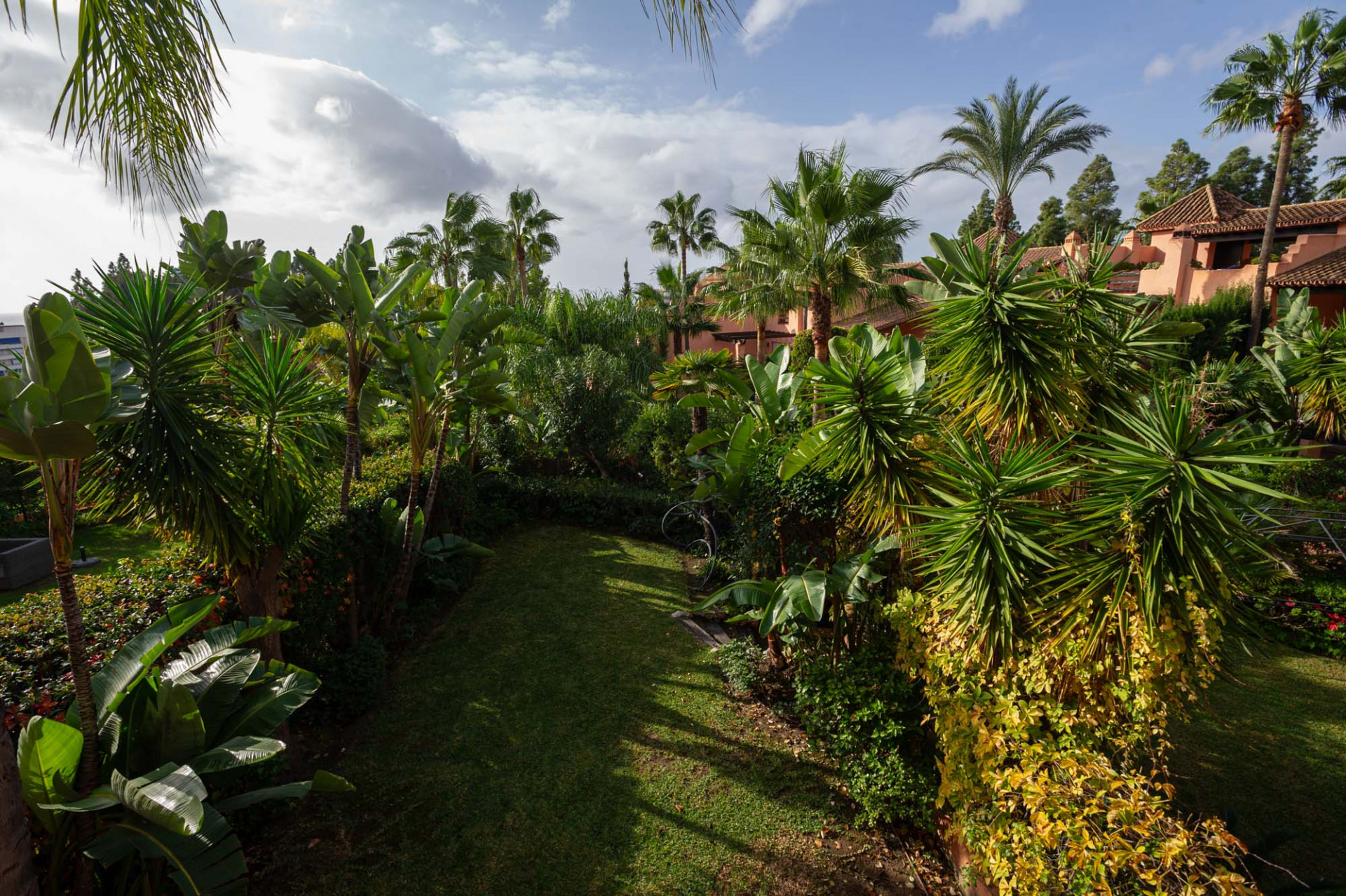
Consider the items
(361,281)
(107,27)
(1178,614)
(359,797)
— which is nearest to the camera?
(107,27)

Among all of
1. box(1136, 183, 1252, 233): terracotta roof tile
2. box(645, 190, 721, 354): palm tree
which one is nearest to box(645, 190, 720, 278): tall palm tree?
box(645, 190, 721, 354): palm tree

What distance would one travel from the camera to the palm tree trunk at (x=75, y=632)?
126 inches

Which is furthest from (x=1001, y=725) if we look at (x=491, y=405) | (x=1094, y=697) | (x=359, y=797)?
(x=491, y=405)

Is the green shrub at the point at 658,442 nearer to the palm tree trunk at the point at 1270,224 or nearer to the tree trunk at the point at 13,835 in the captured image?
the tree trunk at the point at 13,835

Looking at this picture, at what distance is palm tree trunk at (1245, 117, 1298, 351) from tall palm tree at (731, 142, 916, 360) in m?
14.6

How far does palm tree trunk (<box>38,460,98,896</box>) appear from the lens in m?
3.19

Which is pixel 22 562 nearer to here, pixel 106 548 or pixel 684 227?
pixel 106 548

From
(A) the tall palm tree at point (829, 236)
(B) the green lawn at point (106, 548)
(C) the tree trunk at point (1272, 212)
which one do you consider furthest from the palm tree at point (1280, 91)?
(B) the green lawn at point (106, 548)

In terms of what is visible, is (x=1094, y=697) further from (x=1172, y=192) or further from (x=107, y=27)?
(x=1172, y=192)

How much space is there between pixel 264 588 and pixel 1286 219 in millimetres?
32345

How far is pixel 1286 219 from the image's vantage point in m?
22.0

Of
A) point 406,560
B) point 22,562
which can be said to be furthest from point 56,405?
point 22,562

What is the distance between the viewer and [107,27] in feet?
8.39

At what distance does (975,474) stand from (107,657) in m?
6.17
